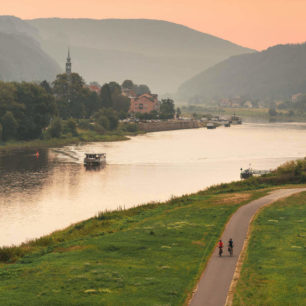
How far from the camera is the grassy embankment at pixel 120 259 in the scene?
34.8 m

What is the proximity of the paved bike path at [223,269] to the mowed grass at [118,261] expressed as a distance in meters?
0.76

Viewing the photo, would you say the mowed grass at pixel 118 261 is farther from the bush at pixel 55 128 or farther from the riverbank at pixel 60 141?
the bush at pixel 55 128

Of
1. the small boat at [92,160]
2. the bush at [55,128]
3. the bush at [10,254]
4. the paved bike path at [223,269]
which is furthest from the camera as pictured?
the bush at [55,128]

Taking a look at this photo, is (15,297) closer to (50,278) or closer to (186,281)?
(50,278)

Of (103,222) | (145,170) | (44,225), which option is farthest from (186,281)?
(145,170)

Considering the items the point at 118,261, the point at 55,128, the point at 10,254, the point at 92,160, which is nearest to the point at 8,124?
the point at 55,128

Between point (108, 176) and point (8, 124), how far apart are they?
57828 mm

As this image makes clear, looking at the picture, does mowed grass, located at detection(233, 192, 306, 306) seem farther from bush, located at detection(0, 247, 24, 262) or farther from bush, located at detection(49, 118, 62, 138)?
bush, located at detection(49, 118, 62, 138)

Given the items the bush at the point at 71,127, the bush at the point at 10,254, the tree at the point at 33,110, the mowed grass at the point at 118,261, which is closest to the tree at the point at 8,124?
the tree at the point at 33,110

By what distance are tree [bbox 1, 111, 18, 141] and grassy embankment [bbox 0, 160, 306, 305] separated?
3889 inches

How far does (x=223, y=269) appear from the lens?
130 feet

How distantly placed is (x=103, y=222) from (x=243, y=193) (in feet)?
76.7

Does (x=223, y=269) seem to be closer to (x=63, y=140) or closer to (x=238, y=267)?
(x=238, y=267)

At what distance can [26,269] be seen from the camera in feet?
136
